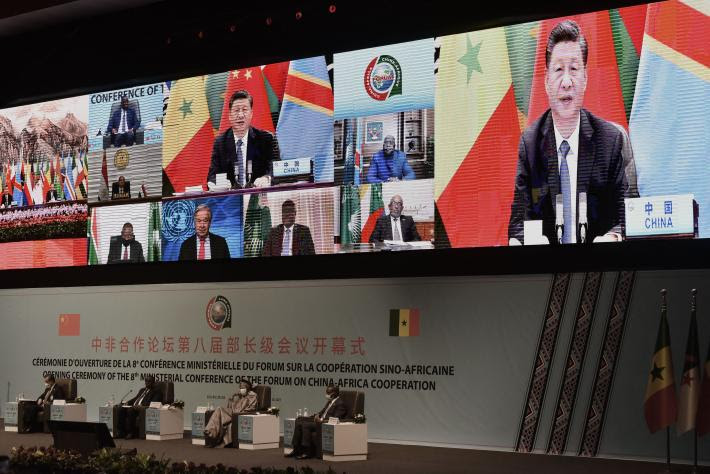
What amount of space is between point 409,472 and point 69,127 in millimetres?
7481

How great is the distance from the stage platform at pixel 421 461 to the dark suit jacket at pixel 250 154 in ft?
10.6

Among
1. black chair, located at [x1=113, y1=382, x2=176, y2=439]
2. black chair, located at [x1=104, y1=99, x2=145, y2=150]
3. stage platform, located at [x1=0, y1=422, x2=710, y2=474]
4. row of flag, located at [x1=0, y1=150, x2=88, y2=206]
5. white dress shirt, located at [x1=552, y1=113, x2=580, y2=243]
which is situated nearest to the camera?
stage platform, located at [x1=0, y1=422, x2=710, y2=474]

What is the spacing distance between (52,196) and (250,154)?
341cm

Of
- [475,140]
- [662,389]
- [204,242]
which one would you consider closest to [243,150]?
[204,242]

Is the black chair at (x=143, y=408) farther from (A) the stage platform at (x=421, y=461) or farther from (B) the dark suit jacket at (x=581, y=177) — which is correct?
(B) the dark suit jacket at (x=581, y=177)

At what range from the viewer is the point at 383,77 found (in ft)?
36.6

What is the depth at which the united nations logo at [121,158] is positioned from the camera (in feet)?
42.9

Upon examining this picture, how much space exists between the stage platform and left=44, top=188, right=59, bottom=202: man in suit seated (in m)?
3.95

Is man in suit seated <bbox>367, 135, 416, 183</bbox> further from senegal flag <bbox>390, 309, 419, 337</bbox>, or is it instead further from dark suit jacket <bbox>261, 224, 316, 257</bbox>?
senegal flag <bbox>390, 309, 419, 337</bbox>

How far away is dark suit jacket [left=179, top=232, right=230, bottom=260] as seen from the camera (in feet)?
39.8

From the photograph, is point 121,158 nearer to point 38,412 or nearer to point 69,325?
point 69,325

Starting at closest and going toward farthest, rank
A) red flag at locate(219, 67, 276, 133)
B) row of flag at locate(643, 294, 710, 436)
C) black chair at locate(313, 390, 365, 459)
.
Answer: row of flag at locate(643, 294, 710, 436) < black chair at locate(313, 390, 365, 459) < red flag at locate(219, 67, 276, 133)

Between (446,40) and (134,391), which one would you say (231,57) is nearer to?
(446,40)

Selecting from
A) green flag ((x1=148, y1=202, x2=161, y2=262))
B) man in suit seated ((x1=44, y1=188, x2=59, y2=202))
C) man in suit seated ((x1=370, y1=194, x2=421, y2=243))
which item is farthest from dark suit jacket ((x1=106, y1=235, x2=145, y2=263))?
man in suit seated ((x1=370, y1=194, x2=421, y2=243))
